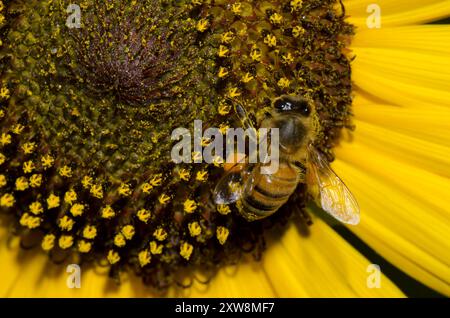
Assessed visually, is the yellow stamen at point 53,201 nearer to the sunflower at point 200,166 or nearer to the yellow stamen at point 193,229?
the sunflower at point 200,166

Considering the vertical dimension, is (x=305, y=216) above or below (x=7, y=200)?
below

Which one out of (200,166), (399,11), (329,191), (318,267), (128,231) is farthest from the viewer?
(318,267)

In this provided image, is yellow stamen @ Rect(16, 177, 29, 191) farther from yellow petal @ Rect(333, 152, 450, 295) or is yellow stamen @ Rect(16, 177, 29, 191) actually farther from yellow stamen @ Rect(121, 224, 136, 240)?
yellow petal @ Rect(333, 152, 450, 295)

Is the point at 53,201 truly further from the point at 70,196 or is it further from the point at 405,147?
the point at 405,147

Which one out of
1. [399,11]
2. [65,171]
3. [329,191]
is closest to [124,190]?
[65,171]

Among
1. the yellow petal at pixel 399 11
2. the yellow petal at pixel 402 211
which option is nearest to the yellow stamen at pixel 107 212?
the yellow petal at pixel 402 211

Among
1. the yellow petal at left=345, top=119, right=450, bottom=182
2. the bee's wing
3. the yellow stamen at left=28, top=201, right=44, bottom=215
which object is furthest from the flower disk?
the bee's wing
